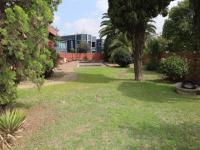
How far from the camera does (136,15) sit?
64.2 feet

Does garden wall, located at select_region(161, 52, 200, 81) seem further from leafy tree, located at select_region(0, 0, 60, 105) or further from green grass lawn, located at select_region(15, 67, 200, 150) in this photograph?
leafy tree, located at select_region(0, 0, 60, 105)

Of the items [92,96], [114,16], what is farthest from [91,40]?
[92,96]

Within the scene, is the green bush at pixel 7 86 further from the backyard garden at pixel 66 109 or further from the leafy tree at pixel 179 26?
the leafy tree at pixel 179 26

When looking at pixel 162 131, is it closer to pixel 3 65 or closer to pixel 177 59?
pixel 3 65

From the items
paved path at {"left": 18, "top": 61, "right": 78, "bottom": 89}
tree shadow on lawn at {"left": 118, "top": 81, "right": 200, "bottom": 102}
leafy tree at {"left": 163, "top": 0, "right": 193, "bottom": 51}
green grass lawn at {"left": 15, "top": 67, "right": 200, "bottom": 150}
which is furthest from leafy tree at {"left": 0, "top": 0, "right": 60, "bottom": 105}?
leafy tree at {"left": 163, "top": 0, "right": 193, "bottom": 51}

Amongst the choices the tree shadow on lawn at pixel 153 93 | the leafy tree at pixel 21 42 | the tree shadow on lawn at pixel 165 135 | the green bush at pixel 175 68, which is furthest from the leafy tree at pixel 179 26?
the tree shadow on lawn at pixel 165 135

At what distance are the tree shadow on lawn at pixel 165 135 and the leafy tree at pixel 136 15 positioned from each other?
36.3ft

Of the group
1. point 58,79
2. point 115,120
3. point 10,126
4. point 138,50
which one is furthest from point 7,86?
point 138,50

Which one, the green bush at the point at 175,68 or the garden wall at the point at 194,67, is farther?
the garden wall at the point at 194,67

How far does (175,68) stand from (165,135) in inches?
456

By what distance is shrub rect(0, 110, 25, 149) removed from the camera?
26.7 feet

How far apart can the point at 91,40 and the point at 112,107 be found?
9894 cm

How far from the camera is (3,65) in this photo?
961cm

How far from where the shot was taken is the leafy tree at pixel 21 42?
9.08 m
